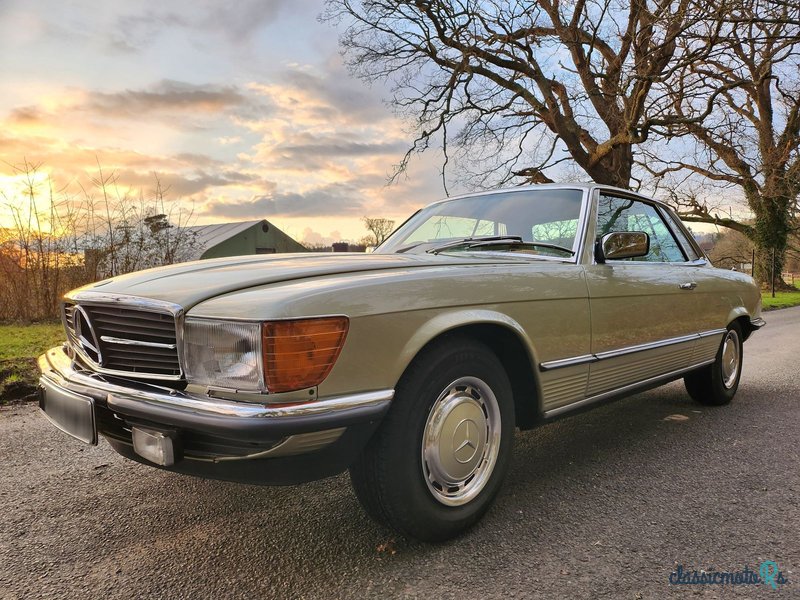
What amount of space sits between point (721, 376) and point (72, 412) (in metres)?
4.46

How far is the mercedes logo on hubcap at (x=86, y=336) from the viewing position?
210cm

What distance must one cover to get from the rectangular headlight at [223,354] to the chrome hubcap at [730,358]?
13.2 ft

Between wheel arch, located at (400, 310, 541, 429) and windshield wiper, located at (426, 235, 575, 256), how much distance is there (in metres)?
0.80

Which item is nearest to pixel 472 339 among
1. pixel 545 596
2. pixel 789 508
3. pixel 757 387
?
pixel 545 596

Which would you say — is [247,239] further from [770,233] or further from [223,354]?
[223,354]

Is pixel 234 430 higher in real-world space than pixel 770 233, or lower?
lower

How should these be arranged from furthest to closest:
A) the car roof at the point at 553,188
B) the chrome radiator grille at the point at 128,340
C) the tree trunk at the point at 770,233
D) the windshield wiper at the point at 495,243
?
1. the tree trunk at the point at 770,233
2. the car roof at the point at 553,188
3. the windshield wiper at the point at 495,243
4. the chrome radiator grille at the point at 128,340

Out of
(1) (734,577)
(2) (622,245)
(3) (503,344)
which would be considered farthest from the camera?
(2) (622,245)

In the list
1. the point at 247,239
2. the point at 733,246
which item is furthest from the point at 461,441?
the point at 733,246

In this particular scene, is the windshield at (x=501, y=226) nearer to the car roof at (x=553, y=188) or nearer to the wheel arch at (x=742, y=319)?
the car roof at (x=553, y=188)

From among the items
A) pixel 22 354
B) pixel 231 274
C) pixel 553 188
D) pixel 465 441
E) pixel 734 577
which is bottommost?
pixel 734 577

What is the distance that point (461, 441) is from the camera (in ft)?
7.09

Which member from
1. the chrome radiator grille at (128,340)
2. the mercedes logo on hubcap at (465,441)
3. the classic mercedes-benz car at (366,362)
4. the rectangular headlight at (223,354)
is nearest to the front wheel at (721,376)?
the classic mercedes-benz car at (366,362)

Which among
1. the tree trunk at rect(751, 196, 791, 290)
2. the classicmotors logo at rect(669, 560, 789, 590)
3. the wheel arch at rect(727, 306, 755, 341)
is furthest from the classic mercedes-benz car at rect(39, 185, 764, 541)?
the tree trunk at rect(751, 196, 791, 290)
